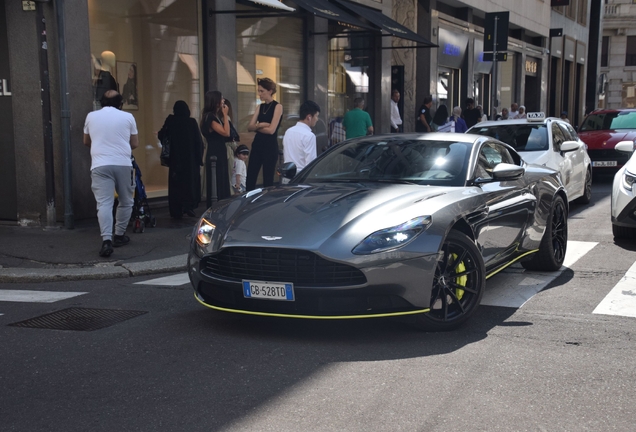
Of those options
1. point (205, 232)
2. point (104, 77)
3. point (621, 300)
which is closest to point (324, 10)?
point (104, 77)

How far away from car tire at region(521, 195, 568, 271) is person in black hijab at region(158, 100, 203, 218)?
516 cm

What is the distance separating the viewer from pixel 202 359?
487 centimetres

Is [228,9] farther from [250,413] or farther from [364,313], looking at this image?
[250,413]

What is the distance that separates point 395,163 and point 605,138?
13.1 m

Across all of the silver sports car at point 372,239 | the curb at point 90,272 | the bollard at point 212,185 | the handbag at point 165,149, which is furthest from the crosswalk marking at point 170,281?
the handbag at point 165,149

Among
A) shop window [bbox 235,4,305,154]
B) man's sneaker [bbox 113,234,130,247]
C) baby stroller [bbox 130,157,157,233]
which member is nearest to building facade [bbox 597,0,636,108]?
shop window [bbox 235,4,305,154]

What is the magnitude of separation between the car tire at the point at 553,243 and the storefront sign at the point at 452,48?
17910 mm

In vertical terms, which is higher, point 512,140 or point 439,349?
point 512,140

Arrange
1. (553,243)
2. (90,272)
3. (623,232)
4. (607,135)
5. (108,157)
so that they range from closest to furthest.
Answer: (553,243), (90,272), (108,157), (623,232), (607,135)

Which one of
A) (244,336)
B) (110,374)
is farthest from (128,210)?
(110,374)

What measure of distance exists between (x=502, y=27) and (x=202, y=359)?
49.7 feet

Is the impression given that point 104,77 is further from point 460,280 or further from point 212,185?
point 460,280

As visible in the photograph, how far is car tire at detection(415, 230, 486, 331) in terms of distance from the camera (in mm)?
5358

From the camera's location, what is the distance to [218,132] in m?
10.9
